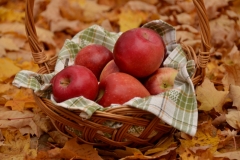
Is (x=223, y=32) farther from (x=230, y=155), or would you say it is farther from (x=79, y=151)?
(x=79, y=151)

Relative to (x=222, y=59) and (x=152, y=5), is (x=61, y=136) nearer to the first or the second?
(x=222, y=59)

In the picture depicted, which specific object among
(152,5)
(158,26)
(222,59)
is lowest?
(222,59)

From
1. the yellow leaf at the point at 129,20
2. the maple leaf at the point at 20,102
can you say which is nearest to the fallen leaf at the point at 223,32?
the yellow leaf at the point at 129,20

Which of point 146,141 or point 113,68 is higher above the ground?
point 113,68

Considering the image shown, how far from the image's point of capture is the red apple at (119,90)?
1.21 metres

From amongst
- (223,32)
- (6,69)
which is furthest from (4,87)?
(223,32)

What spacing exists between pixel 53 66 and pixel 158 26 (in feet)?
1.51

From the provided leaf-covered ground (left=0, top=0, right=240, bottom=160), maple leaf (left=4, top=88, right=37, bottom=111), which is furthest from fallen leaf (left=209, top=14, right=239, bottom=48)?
maple leaf (left=4, top=88, right=37, bottom=111)

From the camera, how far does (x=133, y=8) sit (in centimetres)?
250

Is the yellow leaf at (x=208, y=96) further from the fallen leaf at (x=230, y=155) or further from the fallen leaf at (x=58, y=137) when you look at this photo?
the fallen leaf at (x=58, y=137)

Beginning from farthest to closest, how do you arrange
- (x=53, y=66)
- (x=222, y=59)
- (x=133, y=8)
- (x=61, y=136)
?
(x=133, y=8), (x=222, y=59), (x=53, y=66), (x=61, y=136)

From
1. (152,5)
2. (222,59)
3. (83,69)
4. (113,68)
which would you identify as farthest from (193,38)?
(83,69)

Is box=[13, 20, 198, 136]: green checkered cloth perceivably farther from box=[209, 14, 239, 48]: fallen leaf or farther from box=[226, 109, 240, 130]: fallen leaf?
box=[209, 14, 239, 48]: fallen leaf

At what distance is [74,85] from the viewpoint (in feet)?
4.01
